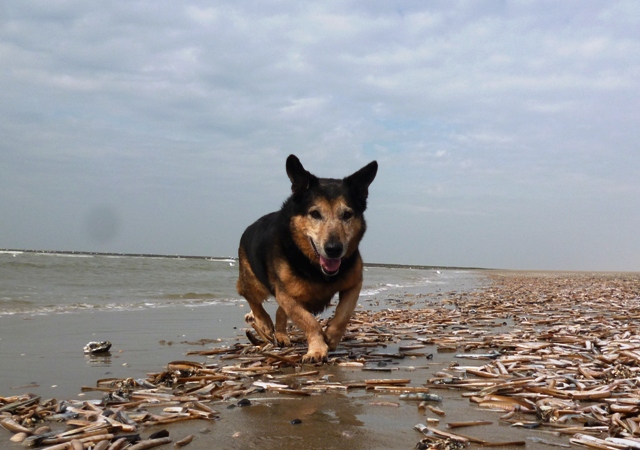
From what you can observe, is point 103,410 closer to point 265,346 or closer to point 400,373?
point 400,373

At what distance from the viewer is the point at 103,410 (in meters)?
3.83

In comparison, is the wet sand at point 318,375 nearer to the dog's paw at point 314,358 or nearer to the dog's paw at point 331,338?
the dog's paw at point 314,358

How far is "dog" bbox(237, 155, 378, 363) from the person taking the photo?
21.3ft

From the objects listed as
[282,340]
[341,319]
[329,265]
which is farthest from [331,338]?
[282,340]

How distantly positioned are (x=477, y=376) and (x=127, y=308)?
10933 millimetres

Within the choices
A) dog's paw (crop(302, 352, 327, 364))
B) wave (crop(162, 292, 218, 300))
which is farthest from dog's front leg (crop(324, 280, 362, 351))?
wave (crop(162, 292, 218, 300))

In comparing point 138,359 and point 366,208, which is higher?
point 366,208

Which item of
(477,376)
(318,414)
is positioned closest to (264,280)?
(477,376)

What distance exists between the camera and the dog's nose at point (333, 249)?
6.24 meters

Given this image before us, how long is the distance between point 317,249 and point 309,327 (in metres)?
0.88

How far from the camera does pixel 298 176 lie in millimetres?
7016

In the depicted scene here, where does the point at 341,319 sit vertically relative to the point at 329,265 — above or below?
below

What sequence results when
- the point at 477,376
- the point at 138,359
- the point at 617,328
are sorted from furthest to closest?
1. the point at 617,328
2. the point at 138,359
3. the point at 477,376

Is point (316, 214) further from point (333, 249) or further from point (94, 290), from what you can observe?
point (94, 290)
